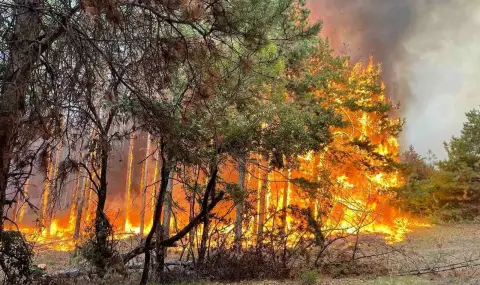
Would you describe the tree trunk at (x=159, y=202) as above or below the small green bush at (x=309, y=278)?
above

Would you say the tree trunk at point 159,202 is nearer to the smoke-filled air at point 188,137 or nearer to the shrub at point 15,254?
the smoke-filled air at point 188,137

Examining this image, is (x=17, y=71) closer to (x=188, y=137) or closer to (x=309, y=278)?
(x=188, y=137)

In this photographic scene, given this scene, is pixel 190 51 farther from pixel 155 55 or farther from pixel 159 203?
pixel 159 203

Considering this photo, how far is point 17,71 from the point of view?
3635 millimetres

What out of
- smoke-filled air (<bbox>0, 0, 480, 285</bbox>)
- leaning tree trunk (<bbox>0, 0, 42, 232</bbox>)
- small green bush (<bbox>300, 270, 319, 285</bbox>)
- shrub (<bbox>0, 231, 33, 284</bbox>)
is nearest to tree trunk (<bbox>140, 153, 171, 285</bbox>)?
smoke-filled air (<bbox>0, 0, 480, 285</bbox>)

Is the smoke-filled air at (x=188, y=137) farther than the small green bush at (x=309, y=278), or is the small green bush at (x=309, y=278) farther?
the small green bush at (x=309, y=278)

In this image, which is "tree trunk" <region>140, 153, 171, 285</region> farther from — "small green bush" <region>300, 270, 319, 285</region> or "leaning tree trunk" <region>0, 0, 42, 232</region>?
"leaning tree trunk" <region>0, 0, 42, 232</region>

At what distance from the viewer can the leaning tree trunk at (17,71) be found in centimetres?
351

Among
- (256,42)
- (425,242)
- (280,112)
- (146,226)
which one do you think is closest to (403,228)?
(425,242)

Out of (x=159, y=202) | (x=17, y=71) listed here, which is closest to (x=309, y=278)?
(x=159, y=202)

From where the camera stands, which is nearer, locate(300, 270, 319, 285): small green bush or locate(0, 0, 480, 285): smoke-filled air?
locate(0, 0, 480, 285): smoke-filled air

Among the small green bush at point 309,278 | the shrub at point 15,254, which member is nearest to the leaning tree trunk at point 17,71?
the shrub at point 15,254

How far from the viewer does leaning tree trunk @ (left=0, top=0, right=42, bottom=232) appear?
11.5 ft

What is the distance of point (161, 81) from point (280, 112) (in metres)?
5.21
